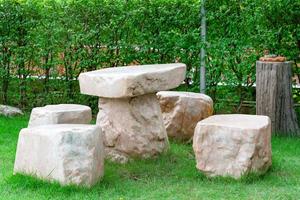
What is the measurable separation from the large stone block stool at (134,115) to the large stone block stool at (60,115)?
1.16 ft

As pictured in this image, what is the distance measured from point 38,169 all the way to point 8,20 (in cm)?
469

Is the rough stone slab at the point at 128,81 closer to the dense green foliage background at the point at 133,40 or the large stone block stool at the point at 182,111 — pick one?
the large stone block stool at the point at 182,111

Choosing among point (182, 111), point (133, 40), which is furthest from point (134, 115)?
point (133, 40)

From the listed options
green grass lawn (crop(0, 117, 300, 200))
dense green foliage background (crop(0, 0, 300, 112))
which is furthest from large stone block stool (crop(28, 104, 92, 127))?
dense green foliage background (crop(0, 0, 300, 112))

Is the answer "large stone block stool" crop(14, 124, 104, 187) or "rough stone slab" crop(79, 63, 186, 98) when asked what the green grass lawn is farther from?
"rough stone slab" crop(79, 63, 186, 98)

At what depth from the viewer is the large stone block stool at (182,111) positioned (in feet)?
26.2

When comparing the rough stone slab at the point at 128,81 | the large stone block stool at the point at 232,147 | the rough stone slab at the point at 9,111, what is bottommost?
the rough stone slab at the point at 9,111

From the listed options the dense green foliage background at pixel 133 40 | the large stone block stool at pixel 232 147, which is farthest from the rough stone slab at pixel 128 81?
the dense green foliage background at pixel 133 40

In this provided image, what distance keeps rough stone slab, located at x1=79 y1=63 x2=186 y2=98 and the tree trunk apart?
1.90m

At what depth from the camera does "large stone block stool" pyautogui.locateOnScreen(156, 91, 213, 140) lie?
7980 millimetres

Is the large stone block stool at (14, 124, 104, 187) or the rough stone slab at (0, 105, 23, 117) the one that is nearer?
the large stone block stool at (14, 124, 104, 187)

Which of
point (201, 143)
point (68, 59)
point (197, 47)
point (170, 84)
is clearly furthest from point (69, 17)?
point (201, 143)

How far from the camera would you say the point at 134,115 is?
6988 mm

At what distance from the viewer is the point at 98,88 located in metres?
6.70
